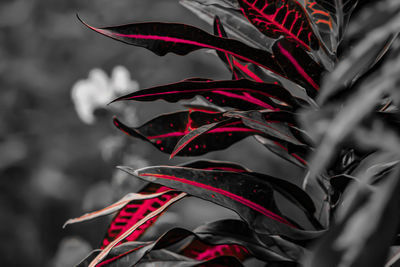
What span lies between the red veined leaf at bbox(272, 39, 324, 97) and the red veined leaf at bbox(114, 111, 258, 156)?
108 mm

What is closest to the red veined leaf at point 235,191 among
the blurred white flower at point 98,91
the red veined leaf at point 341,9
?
the red veined leaf at point 341,9

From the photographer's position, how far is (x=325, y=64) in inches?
21.8

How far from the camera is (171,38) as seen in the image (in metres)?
0.49

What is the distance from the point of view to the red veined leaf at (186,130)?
0.58 metres

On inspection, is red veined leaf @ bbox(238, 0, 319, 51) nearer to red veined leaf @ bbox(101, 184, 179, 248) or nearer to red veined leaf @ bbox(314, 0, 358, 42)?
red veined leaf @ bbox(314, 0, 358, 42)

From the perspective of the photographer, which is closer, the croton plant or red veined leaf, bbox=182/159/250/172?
the croton plant

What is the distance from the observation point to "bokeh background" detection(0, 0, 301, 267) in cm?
162

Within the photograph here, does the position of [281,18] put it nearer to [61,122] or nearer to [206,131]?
[206,131]

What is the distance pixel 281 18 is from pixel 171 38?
135mm

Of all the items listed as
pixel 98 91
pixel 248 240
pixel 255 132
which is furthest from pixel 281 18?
pixel 98 91

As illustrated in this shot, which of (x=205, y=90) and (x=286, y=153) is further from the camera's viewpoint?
(x=286, y=153)

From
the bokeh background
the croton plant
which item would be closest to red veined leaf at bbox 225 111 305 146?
the croton plant

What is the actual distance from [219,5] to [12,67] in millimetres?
1503

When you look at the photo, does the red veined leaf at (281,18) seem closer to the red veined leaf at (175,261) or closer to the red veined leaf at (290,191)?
the red veined leaf at (290,191)
